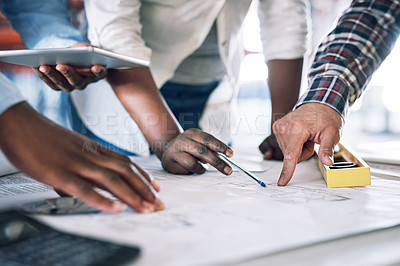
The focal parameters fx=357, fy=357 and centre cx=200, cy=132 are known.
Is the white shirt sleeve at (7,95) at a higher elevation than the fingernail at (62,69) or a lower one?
lower

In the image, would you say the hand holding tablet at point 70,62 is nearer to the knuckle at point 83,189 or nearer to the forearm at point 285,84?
the knuckle at point 83,189

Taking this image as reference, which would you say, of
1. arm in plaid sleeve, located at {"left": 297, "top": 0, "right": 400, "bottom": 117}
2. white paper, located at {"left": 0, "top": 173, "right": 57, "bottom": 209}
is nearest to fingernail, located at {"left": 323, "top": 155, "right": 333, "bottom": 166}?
arm in plaid sleeve, located at {"left": 297, "top": 0, "right": 400, "bottom": 117}

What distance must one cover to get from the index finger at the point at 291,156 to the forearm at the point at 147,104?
32 cm

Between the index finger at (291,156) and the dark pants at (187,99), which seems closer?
the index finger at (291,156)

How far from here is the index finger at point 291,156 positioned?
2.24 feet

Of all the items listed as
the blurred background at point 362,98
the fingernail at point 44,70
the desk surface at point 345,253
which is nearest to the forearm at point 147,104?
the fingernail at point 44,70

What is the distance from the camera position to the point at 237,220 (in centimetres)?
44

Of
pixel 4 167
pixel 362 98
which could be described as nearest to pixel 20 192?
pixel 4 167

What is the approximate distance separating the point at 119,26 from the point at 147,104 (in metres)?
0.22

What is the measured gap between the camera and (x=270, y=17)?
1.23 m

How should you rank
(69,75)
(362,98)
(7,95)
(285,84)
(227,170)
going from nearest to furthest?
(7,95), (227,170), (69,75), (285,84), (362,98)

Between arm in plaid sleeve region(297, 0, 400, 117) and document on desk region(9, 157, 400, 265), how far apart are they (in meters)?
0.27

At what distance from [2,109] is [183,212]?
0.27 metres

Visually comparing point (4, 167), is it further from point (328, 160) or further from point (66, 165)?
point (328, 160)
